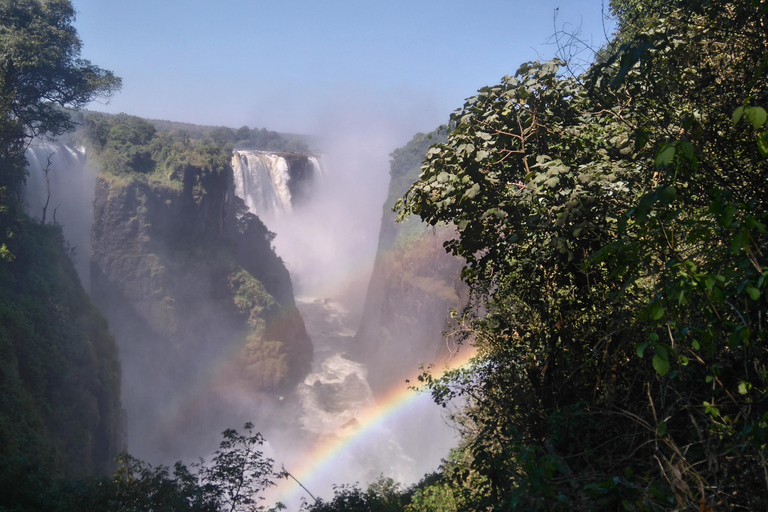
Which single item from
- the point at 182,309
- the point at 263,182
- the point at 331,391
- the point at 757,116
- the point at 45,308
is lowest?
the point at 757,116

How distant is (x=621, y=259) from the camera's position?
7.52 feet

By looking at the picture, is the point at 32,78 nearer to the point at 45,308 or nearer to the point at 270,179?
the point at 45,308

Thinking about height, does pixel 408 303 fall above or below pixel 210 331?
below

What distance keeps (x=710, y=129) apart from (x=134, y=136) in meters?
35.9

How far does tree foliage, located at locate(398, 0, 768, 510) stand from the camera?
2.10 metres

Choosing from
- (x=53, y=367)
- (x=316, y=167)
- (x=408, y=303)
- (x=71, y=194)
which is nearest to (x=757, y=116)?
(x=53, y=367)

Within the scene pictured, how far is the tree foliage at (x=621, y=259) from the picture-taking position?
6.89 feet

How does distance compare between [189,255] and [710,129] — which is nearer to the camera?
[710,129]

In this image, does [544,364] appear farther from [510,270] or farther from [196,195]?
[196,195]

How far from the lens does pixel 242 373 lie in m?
33.7

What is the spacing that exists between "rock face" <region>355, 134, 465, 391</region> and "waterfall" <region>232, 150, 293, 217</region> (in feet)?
37.5

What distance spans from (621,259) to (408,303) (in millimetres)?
33276

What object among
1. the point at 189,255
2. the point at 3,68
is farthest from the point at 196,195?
the point at 3,68

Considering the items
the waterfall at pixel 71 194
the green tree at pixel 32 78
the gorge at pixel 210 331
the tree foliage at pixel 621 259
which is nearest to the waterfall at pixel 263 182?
the gorge at pixel 210 331
